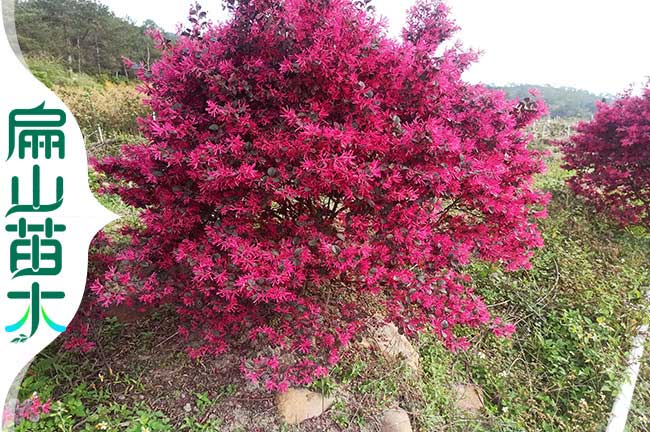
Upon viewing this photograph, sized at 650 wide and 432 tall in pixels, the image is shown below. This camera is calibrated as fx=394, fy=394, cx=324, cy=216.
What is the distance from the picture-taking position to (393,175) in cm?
182

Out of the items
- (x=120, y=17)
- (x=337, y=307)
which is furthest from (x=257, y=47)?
(x=120, y=17)

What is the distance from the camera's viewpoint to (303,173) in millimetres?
1710

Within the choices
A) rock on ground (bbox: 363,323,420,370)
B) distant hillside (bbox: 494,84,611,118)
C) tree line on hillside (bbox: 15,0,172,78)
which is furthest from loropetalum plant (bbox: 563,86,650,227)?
distant hillside (bbox: 494,84,611,118)

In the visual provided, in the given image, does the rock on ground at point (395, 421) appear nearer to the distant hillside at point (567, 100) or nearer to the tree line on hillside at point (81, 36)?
the tree line on hillside at point (81, 36)

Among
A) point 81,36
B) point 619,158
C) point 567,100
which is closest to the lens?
point 619,158

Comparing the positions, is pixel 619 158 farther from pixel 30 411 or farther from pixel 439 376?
pixel 30 411

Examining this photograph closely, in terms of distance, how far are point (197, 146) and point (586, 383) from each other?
318 cm

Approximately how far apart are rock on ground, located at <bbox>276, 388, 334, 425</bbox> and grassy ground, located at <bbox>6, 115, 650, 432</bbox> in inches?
1.6

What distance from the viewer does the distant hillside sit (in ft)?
93.0

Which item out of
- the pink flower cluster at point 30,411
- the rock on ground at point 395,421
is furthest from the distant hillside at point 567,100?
the pink flower cluster at point 30,411

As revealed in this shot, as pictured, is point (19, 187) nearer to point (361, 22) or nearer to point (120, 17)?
point (361, 22)

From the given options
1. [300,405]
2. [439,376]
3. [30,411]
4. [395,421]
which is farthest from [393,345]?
[30,411]

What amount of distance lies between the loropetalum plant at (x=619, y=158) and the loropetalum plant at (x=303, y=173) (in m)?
3.37

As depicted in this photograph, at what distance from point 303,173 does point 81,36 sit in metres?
19.5
